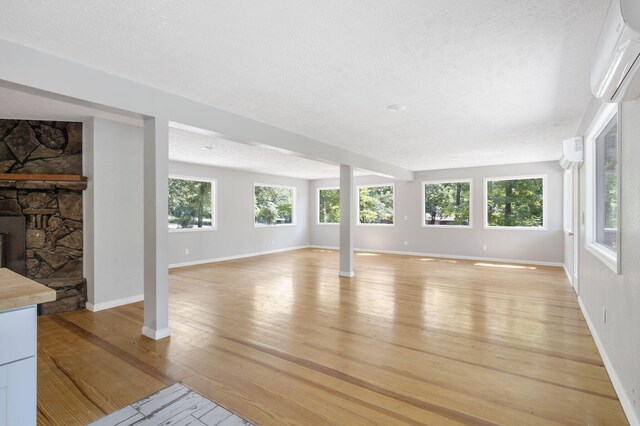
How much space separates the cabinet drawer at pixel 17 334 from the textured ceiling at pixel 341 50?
170cm

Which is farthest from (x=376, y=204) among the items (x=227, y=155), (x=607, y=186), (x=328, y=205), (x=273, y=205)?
(x=607, y=186)

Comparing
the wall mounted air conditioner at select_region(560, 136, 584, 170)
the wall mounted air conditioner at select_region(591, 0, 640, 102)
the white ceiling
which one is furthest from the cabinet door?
the wall mounted air conditioner at select_region(560, 136, 584, 170)

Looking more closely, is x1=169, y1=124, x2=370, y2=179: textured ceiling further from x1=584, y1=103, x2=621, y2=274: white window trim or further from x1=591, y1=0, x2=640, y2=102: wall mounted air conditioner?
x1=584, y1=103, x2=621, y2=274: white window trim

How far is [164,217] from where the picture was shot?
3135 millimetres

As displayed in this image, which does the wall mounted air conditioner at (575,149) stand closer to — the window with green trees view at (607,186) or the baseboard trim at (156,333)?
the window with green trees view at (607,186)

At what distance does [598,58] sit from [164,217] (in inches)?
138

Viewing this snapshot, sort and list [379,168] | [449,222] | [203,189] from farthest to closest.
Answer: [449,222] < [203,189] < [379,168]

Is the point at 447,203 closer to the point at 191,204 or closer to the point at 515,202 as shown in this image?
the point at 515,202

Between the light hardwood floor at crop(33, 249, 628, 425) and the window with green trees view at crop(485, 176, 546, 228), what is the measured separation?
3.12m

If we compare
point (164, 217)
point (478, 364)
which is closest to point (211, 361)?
point (164, 217)

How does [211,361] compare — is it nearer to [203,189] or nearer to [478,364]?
[478,364]

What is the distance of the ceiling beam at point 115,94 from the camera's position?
2.24 meters

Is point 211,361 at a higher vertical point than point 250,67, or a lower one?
lower

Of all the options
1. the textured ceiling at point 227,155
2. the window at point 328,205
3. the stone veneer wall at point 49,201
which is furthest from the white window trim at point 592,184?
the window at point 328,205
